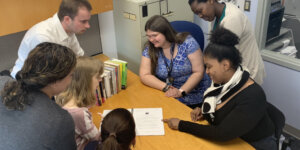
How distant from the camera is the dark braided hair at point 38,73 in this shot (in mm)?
1018

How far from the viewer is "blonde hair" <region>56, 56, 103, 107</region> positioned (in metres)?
1.58

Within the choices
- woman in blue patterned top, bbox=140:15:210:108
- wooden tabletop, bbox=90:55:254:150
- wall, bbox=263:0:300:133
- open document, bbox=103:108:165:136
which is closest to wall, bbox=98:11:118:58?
wooden tabletop, bbox=90:55:254:150

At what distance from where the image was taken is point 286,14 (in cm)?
305

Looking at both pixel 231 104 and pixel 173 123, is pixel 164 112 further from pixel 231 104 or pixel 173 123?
pixel 231 104

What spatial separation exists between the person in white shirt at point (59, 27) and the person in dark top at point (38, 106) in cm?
83

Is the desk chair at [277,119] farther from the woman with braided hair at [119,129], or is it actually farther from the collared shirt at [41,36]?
the collared shirt at [41,36]

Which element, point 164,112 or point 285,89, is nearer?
point 164,112

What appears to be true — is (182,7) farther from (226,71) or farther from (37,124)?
(37,124)

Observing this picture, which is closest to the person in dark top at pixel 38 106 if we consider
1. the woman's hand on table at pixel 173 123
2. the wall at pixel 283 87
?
the woman's hand on table at pixel 173 123

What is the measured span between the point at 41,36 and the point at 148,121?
98cm

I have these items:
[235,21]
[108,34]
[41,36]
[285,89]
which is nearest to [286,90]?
[285,89]

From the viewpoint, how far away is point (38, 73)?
1.05m

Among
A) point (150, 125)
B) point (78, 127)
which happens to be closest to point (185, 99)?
point (150, 125)

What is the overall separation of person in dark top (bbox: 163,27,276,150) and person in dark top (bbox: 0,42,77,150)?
0.85m
